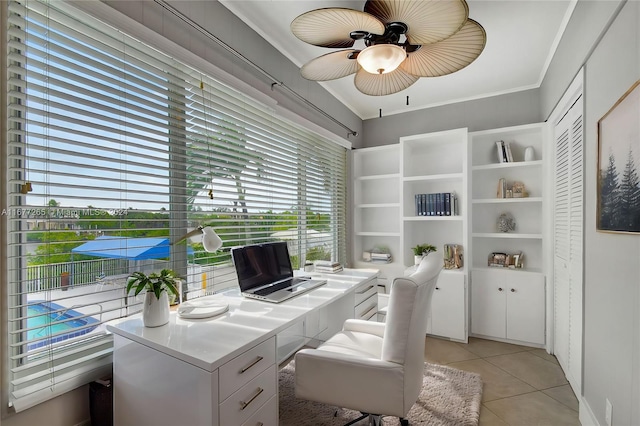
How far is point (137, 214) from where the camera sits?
1557 millimetres

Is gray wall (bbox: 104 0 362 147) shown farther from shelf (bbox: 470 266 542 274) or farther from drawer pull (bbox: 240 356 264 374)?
shelf (bbox: 470 266 542 274)

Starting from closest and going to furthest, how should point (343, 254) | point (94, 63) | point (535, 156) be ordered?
point (94, 63) → point (535, 156) → point (343, 254)

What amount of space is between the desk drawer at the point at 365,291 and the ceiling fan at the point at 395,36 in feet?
5.23

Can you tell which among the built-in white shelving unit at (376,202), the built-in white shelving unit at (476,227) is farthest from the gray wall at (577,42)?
the built-in white shelving unit at (376,202)

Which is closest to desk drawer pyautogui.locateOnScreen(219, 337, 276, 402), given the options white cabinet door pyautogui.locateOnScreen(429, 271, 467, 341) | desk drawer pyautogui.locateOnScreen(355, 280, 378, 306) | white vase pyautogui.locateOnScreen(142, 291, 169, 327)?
white vase pyautogui.locateOnScreen(142, 291, 169, 327)

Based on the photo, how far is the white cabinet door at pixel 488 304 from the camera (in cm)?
311

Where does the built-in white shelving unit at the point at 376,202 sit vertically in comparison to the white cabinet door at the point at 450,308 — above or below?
above

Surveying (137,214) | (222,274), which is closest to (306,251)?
(222,274)

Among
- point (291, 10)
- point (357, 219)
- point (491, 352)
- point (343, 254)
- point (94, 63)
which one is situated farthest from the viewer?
point (357, 219)

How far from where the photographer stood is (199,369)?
1.09 metres

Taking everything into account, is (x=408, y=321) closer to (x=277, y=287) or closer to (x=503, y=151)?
(x=277, y=287)

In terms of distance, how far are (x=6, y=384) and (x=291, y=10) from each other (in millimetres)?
2404

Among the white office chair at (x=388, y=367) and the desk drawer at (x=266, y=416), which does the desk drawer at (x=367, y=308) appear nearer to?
the white office chair at (x=388, y=367)

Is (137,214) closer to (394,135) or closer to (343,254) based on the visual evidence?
(343,254)
